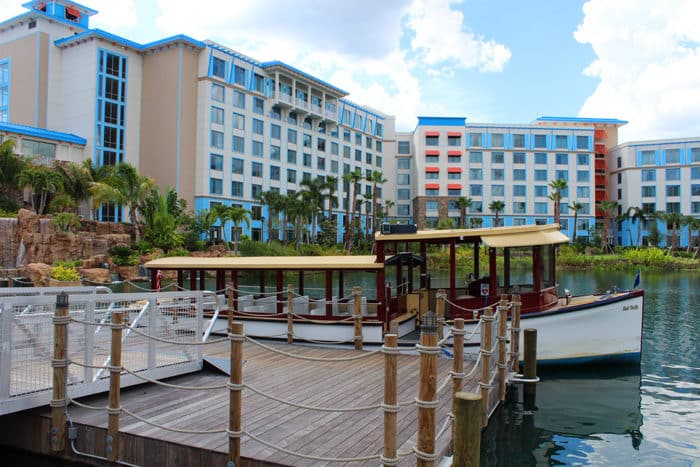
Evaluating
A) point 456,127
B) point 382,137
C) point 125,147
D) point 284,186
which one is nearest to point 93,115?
point 125,147

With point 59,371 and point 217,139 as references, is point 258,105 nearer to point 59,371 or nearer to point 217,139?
point 217,139

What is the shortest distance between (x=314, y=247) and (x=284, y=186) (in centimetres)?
1101

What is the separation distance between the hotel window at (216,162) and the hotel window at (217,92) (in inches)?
222

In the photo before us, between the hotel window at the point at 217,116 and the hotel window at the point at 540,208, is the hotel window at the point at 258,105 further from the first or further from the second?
the hotel window at the point at 540,208

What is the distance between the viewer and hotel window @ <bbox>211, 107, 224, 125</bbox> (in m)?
52.9

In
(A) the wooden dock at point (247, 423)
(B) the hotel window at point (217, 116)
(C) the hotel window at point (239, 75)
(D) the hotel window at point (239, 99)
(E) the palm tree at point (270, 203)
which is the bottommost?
(A) the wooden dock at point (247, 423)

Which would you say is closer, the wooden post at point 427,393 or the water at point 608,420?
the wooden post at point 427,393

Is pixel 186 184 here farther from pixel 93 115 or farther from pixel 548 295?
pixel 548 295

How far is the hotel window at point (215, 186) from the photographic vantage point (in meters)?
53.2

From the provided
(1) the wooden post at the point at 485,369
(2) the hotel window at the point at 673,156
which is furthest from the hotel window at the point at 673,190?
(1) the wooden post at the point at 485,369

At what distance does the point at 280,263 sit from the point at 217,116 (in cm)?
4325

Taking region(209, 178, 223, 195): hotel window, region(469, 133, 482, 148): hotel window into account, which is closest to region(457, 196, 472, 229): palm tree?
region(469, 133, 482, 148): hotel window

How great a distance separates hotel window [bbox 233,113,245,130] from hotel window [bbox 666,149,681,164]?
60636 mm

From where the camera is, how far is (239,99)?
55562 mm
